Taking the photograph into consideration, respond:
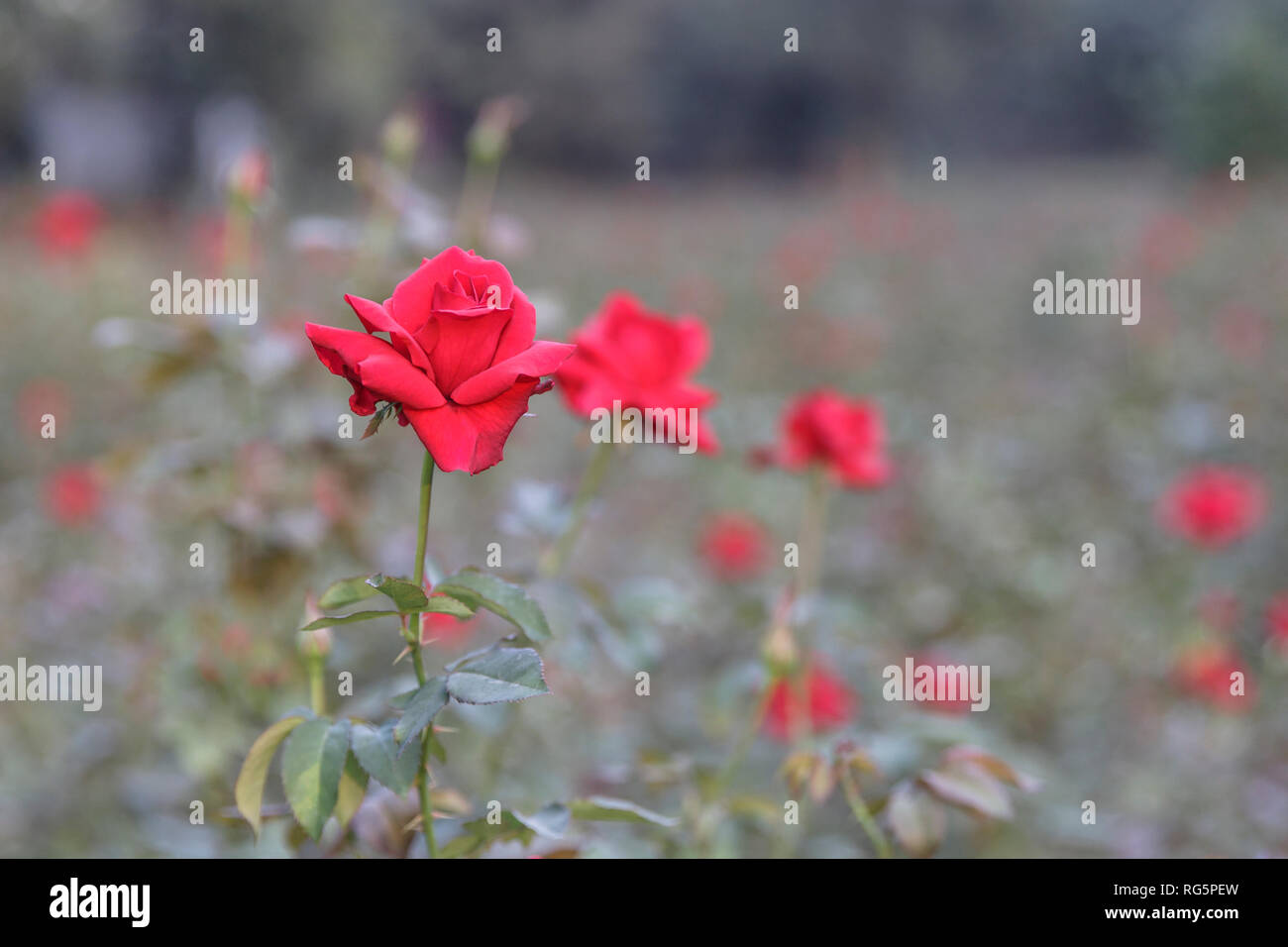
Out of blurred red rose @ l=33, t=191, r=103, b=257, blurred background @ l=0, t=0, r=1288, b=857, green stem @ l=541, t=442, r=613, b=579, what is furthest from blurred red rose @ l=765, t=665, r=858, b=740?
blurred red rose @ l=33, t=191, r=103, b=257

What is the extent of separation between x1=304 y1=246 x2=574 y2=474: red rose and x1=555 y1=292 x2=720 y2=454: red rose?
0.90 feet

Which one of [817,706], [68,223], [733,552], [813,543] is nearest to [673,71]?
[68,223]

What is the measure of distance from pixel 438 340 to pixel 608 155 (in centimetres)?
1512

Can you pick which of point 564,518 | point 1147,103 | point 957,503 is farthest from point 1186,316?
point 1147,103

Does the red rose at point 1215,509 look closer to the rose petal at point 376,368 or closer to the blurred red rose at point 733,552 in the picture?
the blurred red rose at point 733,552

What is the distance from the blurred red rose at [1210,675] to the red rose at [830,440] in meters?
1.16

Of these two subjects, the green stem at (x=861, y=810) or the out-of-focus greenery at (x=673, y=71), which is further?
the out-of-focus greenery at (x=673, y=71)

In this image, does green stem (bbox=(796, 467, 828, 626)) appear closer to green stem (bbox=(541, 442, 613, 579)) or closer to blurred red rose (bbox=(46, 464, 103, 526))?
green stem (bbox=(541, 442, 613, 579))

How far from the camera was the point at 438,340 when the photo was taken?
1.94 ft

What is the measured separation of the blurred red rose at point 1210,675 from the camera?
193 centimetres

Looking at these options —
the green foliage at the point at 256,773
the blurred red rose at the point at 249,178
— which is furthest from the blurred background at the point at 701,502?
the green foliage at the point at 256,773

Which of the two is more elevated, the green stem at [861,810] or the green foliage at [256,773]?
the green foliage at [256,773]

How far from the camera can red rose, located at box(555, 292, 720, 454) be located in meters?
0.91

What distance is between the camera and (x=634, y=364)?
3.07ft
